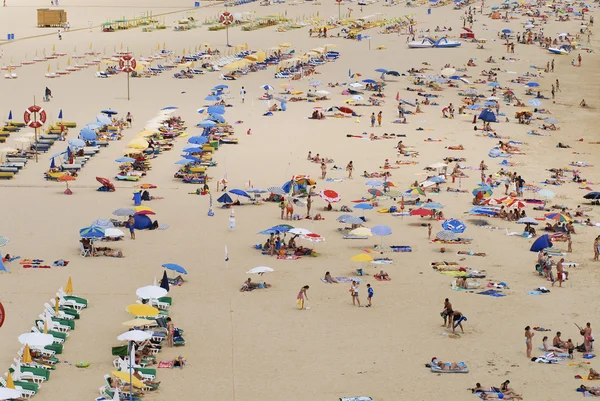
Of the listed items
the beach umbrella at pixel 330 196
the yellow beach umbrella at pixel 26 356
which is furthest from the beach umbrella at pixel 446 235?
the yellow beach umbrella at pixel 26 356

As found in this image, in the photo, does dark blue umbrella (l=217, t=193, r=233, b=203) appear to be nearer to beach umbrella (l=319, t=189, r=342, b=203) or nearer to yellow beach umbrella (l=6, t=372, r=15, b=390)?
beach umbrella (l=319, t=189, r=342, b=203)

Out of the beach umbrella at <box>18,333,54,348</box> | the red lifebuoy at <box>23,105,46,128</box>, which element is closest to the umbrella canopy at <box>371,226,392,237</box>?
the beach umbrella at <box>18,333,54,348</box>

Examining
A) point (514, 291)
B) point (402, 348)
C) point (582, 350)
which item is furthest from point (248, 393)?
point (514, 291)

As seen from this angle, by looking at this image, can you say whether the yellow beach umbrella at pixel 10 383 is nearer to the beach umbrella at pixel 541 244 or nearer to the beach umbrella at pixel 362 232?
the beach umbrella at pixel 362 232

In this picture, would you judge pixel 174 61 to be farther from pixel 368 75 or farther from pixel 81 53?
pixel 368 75

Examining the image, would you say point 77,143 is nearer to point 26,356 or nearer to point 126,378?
point 26,356

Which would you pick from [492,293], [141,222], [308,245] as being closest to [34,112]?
[141,222]
